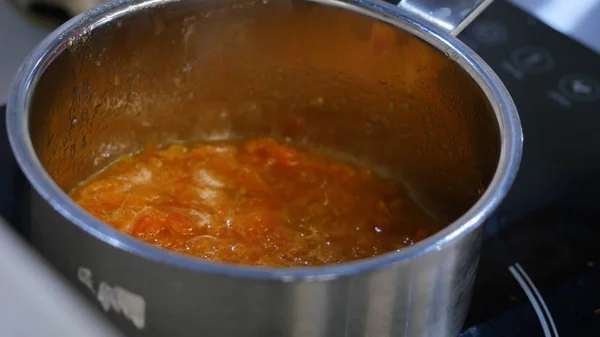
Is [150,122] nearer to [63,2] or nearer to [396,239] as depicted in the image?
[63,2]

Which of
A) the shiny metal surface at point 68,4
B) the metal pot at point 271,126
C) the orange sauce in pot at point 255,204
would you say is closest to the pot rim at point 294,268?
the metal pot at point 271,126

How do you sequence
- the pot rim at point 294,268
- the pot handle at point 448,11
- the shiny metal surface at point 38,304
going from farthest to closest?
1. the pot handle at point 448,11
2. the pot rim at point 294,268
3. the shiny metal surface at point 38,304

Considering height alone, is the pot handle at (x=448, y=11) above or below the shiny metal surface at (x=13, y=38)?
above

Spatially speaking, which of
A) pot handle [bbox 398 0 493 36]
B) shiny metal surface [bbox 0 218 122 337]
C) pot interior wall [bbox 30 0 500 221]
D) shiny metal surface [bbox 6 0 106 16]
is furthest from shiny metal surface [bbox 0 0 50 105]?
shiny metal surface [bbox 0 218 122 337]

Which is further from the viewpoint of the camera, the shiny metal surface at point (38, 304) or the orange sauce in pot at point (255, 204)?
the orange sauce in pot at point (255, 204)

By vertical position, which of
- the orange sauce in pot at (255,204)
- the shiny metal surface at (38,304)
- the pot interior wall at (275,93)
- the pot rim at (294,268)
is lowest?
the orange sauce in pot at (255,204)

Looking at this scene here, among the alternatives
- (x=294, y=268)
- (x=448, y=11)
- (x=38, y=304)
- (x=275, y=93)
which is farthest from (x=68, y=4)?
(x=38, y=304)

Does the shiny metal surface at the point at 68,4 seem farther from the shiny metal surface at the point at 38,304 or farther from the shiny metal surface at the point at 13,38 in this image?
the shiny metal surface at the point at 38,304

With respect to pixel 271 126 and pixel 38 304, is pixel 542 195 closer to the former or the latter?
A: pixel 271 126

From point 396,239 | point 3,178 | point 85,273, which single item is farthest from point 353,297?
point 3,178
